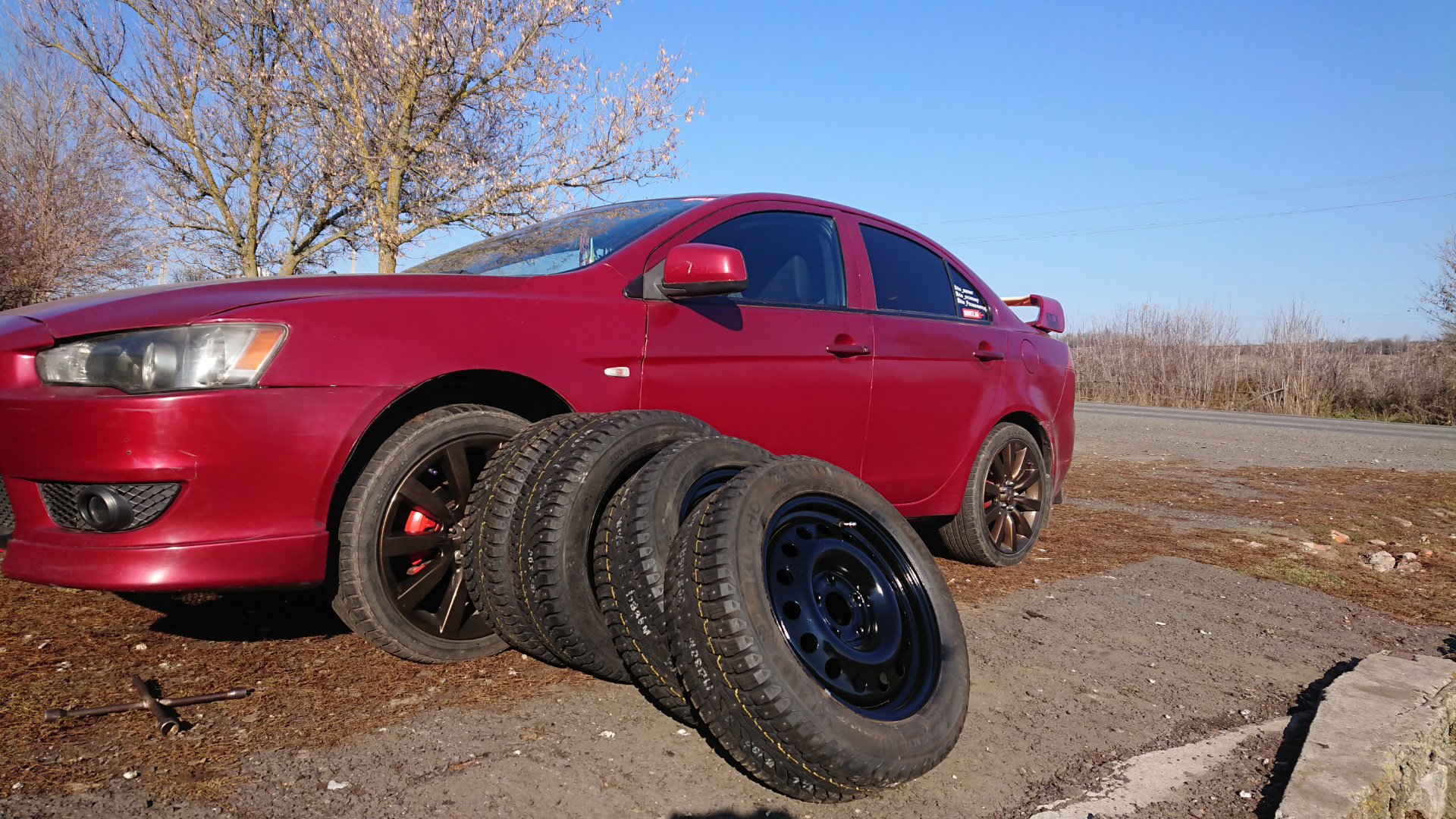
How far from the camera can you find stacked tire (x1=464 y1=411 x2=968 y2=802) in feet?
7.38

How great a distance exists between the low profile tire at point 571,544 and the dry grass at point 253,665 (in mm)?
315

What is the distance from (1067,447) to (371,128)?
11462 millimetres

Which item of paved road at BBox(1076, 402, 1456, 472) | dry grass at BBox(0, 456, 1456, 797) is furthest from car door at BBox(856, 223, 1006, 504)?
paved road at BBox(1076, 402, 1456, 472)

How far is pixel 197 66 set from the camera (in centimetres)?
1410

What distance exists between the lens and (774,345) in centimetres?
375

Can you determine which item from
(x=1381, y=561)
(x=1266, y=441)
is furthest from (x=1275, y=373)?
(x=1381, y=561)

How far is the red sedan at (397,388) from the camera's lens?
8.39ft

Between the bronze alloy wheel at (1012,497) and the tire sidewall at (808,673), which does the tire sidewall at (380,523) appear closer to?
the tire sidewall at (808,673)

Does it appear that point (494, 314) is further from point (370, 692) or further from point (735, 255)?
point (370, 692)

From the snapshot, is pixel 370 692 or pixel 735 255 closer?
pixel 370 692

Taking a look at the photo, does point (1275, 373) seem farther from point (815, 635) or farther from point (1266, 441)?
point (815, 635)

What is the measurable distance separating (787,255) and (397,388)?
6.10 ft

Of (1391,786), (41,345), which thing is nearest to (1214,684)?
(1391,786)

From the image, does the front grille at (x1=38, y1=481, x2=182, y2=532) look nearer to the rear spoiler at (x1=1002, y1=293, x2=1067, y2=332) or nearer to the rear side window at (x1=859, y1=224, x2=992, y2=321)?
the rear side window at (x1=859, y1=224, x2=992, y2=321)
